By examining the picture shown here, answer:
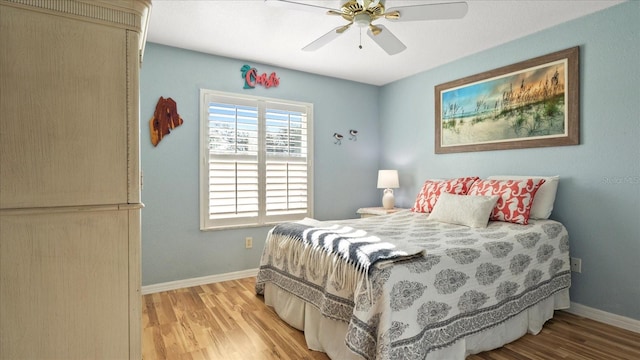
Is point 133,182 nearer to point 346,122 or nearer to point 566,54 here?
point 566,54

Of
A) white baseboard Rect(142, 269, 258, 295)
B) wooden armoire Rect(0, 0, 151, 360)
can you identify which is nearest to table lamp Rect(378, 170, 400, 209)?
white baseboard Rect(142, 269, 258, 295)

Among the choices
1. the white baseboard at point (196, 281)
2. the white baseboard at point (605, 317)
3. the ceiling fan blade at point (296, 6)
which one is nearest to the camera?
the ceiling fan blade at point (296, 6)

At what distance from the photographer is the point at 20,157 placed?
97 cm

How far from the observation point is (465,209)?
2.84 m

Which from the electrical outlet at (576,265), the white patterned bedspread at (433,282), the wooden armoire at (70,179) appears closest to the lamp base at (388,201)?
the white patterned bedspread at (433,282)

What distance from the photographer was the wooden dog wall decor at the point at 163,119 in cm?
335

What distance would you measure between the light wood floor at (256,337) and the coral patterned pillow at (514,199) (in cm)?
85

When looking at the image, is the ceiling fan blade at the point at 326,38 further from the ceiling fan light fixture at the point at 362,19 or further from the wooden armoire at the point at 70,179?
the wooden armoire at the point at 70,179

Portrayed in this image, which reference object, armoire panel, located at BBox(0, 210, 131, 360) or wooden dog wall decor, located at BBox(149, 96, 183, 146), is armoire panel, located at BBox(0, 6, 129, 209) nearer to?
armoire panel, located at BBox(0, 210, 131, 360)

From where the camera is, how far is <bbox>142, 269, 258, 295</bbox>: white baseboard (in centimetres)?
333

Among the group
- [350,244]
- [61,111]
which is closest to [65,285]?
[61,111]

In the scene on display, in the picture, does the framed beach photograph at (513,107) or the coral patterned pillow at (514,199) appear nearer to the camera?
the coral patterned pillow at (514,199)

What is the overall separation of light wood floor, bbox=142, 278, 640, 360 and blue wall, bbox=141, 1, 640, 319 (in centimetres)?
41

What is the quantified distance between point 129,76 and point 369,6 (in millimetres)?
1620
